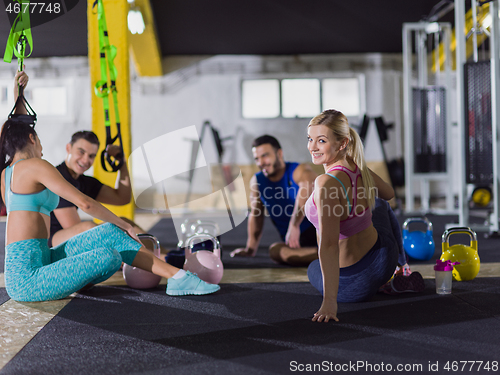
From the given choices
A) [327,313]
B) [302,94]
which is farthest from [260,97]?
[327,313]

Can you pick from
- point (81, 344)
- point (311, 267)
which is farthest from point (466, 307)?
point (81, 344)

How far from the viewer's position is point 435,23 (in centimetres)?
678

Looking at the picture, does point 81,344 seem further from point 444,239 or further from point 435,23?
point 435,23

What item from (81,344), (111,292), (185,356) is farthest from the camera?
(111,292)

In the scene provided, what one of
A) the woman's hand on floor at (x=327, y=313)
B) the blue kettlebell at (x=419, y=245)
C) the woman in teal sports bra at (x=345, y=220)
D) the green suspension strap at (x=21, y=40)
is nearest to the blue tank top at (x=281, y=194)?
the blue kettlebell at (x=419, y=245)

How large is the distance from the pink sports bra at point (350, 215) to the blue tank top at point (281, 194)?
1237 mm

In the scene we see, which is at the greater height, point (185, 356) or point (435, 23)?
point (435, 23)

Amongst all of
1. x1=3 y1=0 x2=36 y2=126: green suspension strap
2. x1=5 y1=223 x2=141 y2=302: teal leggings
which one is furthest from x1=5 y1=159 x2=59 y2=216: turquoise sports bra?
x1=3 y1=0 x2=36 y2=126: green suspension strap

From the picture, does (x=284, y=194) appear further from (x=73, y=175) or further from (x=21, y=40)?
(x=21, y=40)

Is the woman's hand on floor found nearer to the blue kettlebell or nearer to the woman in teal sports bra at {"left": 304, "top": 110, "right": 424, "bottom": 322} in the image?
the woman in teal sports bra at {"left": 304, "top": 110, "right": 424, "bottom": 322}

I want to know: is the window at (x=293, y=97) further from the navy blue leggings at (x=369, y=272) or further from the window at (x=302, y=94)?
the navy blue leggings at (x=369, y=272)

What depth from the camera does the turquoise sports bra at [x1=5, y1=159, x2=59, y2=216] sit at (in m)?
2.28

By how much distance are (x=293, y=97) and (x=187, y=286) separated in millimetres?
7732

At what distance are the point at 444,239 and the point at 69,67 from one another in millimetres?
8409
